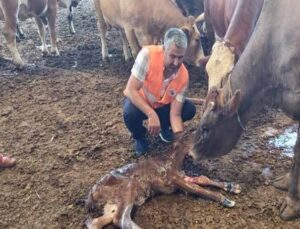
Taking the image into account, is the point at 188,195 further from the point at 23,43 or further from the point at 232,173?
the point at 23,43

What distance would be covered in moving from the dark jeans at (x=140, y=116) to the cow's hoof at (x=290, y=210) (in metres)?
1.40

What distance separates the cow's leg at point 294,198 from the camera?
3588 millimetres

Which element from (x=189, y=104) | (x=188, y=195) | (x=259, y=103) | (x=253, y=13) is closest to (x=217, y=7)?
(x=253, y=13)

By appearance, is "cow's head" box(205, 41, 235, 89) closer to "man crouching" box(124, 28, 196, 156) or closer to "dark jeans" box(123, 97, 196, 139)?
"man crouching" box(124, 28, 196, 156)

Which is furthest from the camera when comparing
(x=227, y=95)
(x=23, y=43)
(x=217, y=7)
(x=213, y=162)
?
(x=23, y=43)

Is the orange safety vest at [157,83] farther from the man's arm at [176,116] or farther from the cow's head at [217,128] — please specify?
the cow's head at [217,128]

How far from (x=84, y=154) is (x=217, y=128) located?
1.52 meters

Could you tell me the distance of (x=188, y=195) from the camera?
3867mm

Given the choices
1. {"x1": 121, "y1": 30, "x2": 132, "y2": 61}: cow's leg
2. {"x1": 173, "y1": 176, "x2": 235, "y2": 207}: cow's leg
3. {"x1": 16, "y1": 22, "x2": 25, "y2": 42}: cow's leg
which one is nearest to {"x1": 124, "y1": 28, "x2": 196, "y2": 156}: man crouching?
{"x1": 173, "y1": 176, "x2": 235, "y2": 207}: cow's leg

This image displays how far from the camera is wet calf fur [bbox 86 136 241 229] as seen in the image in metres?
3.50

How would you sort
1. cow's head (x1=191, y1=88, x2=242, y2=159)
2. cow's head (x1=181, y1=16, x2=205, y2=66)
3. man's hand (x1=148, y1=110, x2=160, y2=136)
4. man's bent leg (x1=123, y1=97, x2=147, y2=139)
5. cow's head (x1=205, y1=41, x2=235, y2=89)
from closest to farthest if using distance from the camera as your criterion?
cow's head (x1=191, y1=88, x2=242, y2=159) < man's hand (x1=148, y1=110, x2=160, y2=136) < cow's head (x1=205, y1=41, x2=235, y2=89) < man's bent leg (x1=123, y1=97, x2=147, y2=139) < cow's head (x1=181, y1=16, x2=205, y2=66)

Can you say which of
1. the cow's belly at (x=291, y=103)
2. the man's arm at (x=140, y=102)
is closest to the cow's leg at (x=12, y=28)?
the man's arm at (x=140, y=102)

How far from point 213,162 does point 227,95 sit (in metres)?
0.86

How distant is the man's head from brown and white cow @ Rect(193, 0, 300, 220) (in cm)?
42
